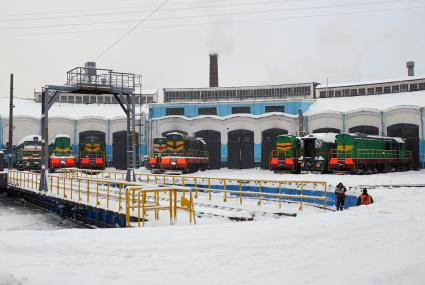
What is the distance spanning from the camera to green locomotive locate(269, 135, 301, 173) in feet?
110

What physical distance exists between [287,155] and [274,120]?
1069 cm

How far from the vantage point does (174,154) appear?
35500mm

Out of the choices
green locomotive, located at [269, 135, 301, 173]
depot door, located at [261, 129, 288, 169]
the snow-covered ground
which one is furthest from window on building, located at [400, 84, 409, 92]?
the snow-covered ground

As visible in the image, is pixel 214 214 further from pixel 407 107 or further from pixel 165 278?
pixel 407 107

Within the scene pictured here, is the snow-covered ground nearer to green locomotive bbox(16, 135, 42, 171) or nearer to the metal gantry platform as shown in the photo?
the metal gantry platform

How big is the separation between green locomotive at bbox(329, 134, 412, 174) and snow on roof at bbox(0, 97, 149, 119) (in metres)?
23.2

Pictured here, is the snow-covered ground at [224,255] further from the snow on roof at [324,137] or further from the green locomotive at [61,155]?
the green locomotive at [61,155]

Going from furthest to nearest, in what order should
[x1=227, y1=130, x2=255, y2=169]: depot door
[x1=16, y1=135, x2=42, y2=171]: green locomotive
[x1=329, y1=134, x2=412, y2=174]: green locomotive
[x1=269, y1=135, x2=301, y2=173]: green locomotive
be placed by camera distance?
[x1=227, y1=130, x2=255, y2=169]: depot door, [x1=16, y1=135, x2=42, y2=171]: green locomotive, [x1=269, y1=135, x2=301, y2=173]: green locomotive, [x1=329, y1=134, x2=412, y2=174]: green locomotive

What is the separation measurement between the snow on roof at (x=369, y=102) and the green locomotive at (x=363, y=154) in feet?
22.0

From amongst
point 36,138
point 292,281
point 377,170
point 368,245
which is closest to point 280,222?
point 368,245

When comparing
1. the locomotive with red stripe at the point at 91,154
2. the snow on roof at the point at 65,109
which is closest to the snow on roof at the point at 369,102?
the snow on roof at the point at 65,109

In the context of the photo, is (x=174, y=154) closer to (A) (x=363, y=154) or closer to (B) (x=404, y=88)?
(A) (x=363, y=154)

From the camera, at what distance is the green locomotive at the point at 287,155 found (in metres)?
33.5

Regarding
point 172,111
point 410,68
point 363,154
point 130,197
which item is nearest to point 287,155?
point 363,154
